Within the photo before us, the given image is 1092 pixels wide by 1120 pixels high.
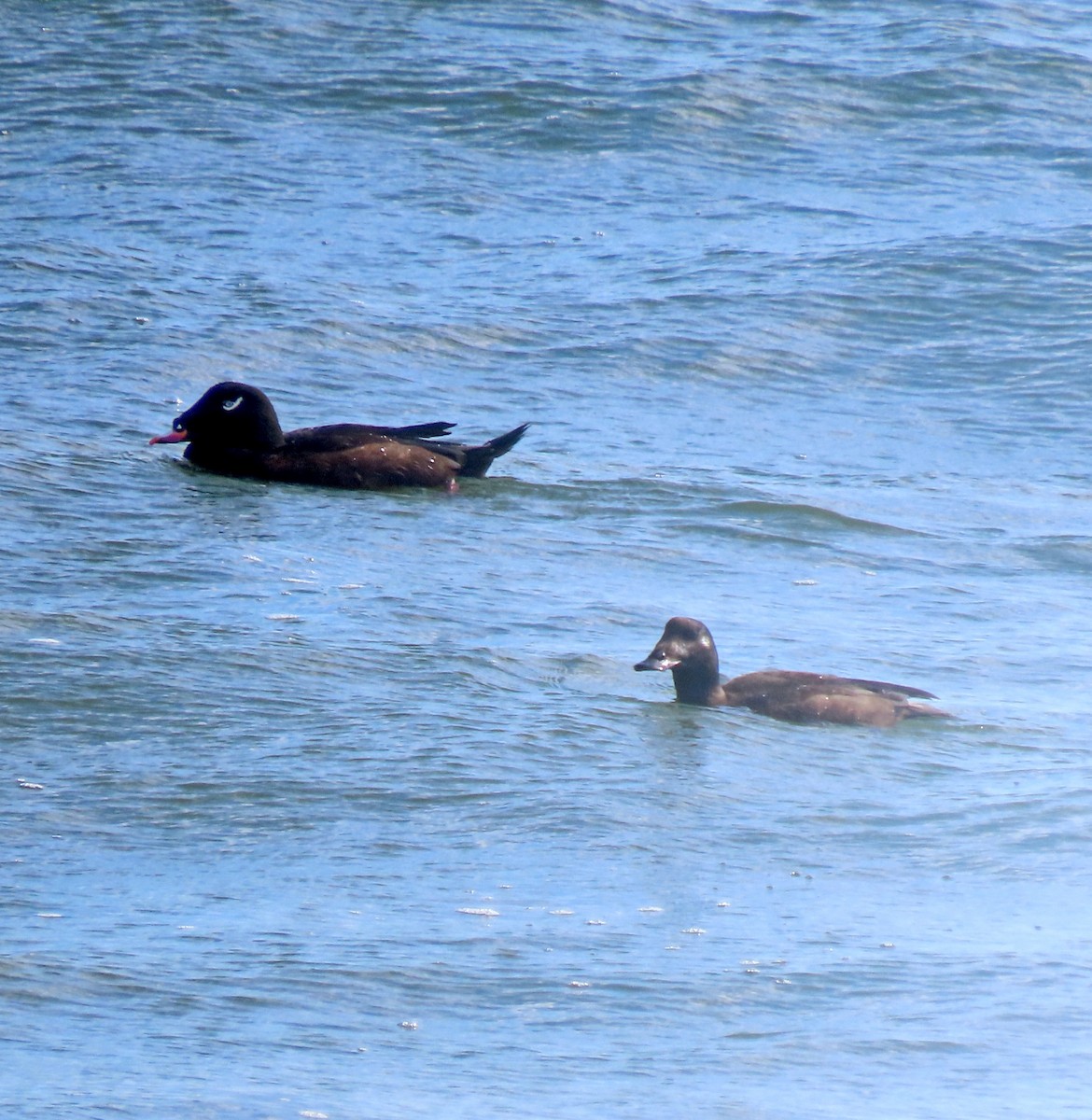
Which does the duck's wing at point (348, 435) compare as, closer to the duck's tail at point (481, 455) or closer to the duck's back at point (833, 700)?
the duck's tail at point (481, 455)

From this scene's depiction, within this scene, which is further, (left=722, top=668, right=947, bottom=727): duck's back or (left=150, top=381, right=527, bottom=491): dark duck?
(left=150, top=381, right=527, bottom=491): dark duck

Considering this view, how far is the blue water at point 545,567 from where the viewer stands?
5.36 m

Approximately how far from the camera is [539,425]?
13.5 metres

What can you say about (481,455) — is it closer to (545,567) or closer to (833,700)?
(545,567)

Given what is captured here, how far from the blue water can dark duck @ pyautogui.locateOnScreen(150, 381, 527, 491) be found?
7.5 inches

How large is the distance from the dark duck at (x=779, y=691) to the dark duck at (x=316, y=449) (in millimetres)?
3625

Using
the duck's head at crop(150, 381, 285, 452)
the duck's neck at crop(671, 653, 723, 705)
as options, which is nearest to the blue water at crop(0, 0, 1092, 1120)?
the duck's neck at crop(671, 653, 723, 705)

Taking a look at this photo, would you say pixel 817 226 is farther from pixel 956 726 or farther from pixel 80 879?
pixel 80 879

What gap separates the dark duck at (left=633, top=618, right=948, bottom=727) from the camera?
8.07 m

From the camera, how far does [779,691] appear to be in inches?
327

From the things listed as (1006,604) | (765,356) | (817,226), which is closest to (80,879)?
(1006,604)

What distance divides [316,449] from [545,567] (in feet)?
7.19

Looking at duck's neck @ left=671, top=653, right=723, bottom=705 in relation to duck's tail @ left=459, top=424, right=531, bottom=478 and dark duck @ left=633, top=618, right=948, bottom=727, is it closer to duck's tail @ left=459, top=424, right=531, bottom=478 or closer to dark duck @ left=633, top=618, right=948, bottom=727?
dark duck @ left=633, top=618, right=948, bottom=727

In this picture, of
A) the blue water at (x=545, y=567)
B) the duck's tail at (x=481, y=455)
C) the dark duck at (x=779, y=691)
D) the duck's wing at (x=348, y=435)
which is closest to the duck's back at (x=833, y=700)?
the dark duck at (x=779, y=691)
